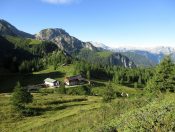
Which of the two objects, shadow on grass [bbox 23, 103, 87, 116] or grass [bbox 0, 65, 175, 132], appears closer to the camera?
grass [bbox 0, 65, 175, 132]

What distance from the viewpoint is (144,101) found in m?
31.5

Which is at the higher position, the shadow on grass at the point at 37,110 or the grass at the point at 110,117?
the grass at the point at 110,117

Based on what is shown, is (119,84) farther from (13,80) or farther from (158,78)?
(158,78)

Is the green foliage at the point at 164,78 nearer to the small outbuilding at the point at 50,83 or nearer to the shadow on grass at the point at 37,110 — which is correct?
the shadow on grass at the point at 37,110

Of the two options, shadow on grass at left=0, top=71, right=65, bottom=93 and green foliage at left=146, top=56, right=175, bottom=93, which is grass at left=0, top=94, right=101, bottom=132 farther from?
shadow on grass at left=0, top=71, right=65, bottom=93

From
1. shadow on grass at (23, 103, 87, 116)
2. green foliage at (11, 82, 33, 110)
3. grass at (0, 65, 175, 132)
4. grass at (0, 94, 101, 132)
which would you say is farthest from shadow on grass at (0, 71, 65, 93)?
shadow on grass at (23, 103, 87, 116)

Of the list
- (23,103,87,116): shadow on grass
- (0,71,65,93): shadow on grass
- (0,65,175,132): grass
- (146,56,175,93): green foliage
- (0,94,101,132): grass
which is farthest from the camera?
(0,71,65,93): shadow on grass

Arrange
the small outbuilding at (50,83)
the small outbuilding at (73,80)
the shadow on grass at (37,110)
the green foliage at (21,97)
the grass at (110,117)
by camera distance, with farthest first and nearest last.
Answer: the small outbuilding at (73,80)
the small outbuilding at (50,83)
the green foliage at (21,97)
the shadow on grass at (37,110)
the grass at (110,117)

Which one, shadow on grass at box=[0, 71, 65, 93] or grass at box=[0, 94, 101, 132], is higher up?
shadow on grass at box=[0, 71, 65, 93]

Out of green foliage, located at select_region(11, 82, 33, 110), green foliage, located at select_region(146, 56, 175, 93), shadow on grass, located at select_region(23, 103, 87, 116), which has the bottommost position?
shadow on grass, located at select_region(23, 103, 87, 116)

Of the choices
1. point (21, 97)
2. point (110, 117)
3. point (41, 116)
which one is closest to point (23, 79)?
point (21, 97)

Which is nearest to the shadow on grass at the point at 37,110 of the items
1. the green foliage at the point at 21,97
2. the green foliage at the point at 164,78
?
the green foliage at the point at 21,97

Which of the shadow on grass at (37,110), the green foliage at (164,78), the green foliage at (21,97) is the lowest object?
the shadow on grass at (37,110)

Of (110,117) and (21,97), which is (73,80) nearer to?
(21,97)
